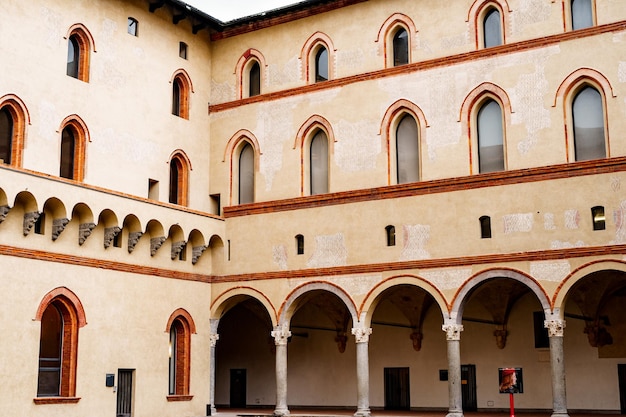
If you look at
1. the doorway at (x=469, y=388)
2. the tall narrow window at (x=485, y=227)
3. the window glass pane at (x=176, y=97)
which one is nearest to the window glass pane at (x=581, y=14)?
the tall narrow window at (x=485, y=227)

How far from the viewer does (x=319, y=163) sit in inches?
1198

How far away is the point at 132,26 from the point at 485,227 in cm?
1287

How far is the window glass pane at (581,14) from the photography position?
2667 cm

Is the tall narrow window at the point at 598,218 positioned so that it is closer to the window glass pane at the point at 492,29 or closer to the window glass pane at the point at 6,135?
the window glass pane at the point at 492,29

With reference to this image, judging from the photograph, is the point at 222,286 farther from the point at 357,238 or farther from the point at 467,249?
the point at 467,249

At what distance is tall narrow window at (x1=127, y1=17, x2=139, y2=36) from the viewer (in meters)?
29.6

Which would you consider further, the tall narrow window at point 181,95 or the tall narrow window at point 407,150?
the tall narrow window at point 181,95

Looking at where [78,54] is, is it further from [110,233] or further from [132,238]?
[132,238]

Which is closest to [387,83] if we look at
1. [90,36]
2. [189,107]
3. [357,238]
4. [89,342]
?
[357,238]

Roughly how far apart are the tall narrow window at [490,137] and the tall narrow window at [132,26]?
36.9 feet

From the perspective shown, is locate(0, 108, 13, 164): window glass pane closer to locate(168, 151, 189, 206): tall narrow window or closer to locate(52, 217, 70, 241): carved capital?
locate(52, 217, 70, 241): carved capital

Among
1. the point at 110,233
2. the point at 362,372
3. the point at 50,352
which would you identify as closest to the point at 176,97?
the point at 110,233

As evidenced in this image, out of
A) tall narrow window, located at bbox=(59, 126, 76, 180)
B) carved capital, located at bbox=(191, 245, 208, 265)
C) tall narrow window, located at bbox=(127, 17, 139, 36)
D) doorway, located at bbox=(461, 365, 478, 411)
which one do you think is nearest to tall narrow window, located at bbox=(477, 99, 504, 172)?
doorway, located at bbox=(461, 365, 478, 411)

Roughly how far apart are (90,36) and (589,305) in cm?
1760
